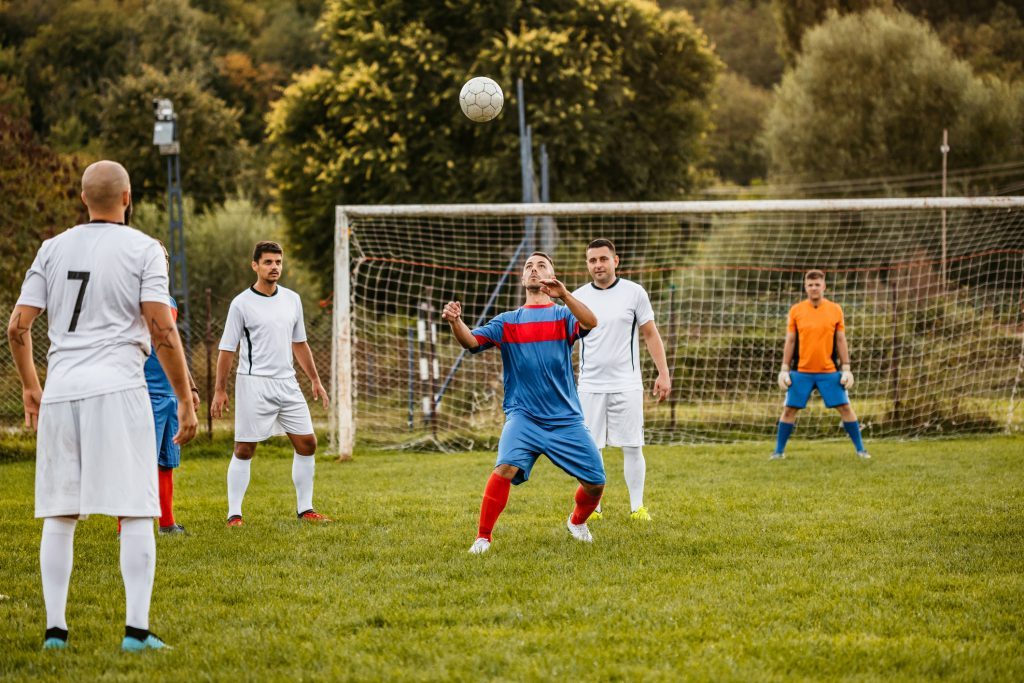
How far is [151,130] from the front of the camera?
1515 inches

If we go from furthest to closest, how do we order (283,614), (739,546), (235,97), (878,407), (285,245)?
(235,97) < (285,245) < (878,407) < (739,546) < (283,614)

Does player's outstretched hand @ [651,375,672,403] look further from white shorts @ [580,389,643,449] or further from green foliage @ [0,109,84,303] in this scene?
green foliage @ [0,109,84,303]

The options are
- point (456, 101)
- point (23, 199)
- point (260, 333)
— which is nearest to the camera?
point (260, 333)

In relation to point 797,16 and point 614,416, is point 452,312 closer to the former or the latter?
point 614,416

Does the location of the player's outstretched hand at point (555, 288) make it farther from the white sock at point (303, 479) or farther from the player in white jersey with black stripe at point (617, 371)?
the white sock at point (303, 479)

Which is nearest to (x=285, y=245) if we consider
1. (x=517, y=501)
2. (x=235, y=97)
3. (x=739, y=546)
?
(x=235, y=97)

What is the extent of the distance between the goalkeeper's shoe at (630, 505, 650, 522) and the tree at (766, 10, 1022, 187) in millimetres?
27798

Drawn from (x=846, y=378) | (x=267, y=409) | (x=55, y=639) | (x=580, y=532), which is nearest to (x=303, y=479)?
(x=267, y=409)

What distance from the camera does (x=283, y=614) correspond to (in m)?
4.90

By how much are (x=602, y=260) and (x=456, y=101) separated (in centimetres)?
1884

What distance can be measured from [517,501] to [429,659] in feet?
14.0

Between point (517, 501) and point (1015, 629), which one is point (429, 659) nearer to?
point (1015, 629)

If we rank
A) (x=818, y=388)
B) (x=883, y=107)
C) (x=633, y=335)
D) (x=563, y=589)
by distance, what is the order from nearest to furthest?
(x=563, y=589)
(x=633, y=335)
(x=818, y=388)
(x=883, y=107)

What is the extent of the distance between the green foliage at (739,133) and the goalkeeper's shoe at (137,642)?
4634cm
